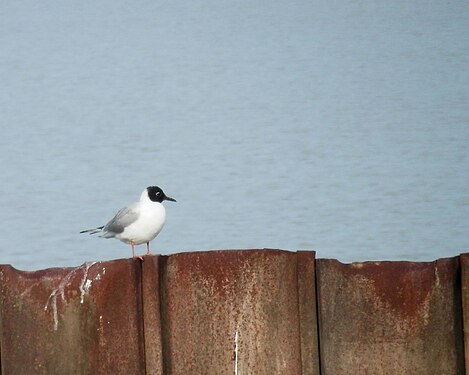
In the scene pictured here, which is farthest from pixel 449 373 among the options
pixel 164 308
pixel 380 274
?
pixel 164 308

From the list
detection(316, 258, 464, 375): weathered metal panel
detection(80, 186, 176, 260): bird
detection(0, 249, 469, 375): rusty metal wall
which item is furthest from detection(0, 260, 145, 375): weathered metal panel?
detection(80, 186, 176, 260): bird

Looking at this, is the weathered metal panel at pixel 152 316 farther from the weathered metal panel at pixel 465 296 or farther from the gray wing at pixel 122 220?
the gray wing at pixel 122 220

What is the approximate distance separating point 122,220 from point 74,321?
7.53 ft

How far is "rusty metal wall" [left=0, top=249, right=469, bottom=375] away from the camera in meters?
4.68

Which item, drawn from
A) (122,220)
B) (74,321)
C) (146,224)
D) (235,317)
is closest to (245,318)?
(235,317)

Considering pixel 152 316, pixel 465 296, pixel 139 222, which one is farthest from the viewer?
pixel 139 222

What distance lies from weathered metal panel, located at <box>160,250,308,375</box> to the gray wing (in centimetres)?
228

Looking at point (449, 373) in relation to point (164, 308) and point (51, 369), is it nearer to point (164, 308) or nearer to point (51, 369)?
point (164, 308)

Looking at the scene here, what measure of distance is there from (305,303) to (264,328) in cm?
20

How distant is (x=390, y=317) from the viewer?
468cm

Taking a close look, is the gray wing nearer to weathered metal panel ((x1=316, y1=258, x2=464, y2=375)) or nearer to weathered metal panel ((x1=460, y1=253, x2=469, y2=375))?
weathered metal panel ((x1=316, y1=258, x2=464, y2=375))

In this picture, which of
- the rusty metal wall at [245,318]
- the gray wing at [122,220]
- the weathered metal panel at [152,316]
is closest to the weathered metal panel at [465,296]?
the rusty metal wall at [245,318]

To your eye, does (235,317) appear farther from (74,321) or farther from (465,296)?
(465,296)

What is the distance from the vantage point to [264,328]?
4719 mm
